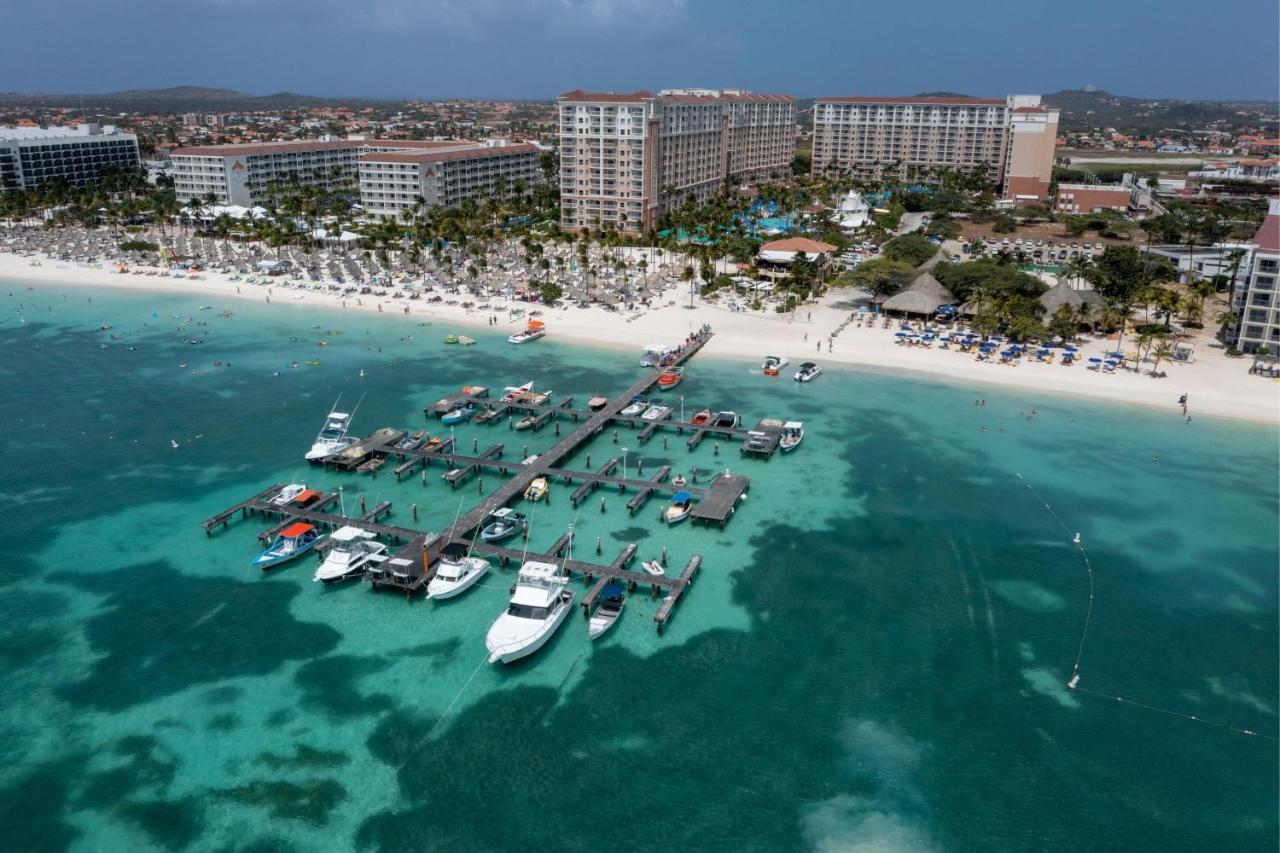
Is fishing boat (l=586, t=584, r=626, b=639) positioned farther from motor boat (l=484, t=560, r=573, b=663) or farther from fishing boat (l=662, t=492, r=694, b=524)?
fishing boat (l=662, t=492, r=694, b=524)

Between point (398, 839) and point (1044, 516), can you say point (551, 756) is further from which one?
point (1044, 516)

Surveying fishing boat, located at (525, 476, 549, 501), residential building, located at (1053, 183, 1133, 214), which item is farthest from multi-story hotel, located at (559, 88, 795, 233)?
fishing boat, located at (525, 476, 549, 501)

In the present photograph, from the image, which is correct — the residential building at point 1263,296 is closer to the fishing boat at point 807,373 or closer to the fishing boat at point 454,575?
the fishing boat at point 807,373

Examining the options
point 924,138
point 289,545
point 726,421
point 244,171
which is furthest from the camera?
point 924,138

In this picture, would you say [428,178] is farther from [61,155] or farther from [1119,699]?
[1119,699]

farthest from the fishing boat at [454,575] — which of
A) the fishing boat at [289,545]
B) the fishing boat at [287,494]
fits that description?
the fishing boat at [287,494]

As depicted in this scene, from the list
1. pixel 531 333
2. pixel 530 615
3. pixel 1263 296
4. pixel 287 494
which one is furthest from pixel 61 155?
pixel 1263 296
